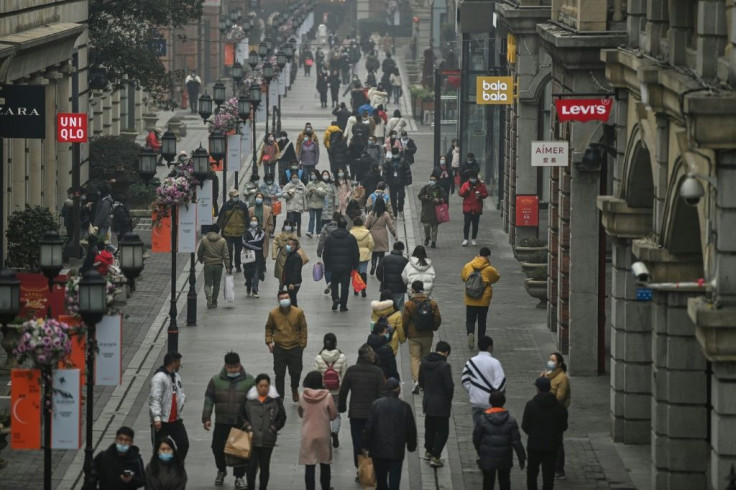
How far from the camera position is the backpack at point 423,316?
29.5 m

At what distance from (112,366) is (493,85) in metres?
22.9

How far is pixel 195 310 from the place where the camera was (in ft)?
117

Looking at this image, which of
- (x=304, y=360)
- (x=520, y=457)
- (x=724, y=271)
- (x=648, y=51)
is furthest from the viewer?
(x=304, y=360)

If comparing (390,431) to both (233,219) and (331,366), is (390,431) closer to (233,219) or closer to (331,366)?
(331,366)

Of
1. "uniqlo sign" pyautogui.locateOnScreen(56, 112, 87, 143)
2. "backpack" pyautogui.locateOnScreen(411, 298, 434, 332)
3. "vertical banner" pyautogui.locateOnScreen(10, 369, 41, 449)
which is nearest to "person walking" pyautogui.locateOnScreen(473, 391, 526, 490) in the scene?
"vertical banner" pyautogui.locateOnScreen(10, 369, 41, 449)

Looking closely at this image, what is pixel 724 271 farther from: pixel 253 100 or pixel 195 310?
pixel 253 100

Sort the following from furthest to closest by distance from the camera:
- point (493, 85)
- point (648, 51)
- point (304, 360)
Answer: point (493, 85) < point (304, 360) < point (648, 51)

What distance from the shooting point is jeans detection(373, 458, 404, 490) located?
23.6 meters

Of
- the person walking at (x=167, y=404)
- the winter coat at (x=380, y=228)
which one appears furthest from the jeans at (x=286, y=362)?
the winter coat at (x=380, y=228)

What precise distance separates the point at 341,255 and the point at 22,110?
656 centimetres

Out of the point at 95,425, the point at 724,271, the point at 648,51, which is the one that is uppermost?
the point at 648,51

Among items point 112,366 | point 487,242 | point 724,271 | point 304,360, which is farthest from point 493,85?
point 724,271

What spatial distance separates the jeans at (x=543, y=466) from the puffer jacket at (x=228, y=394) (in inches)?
137

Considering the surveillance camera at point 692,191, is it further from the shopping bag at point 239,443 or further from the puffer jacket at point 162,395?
the puffer jacket at point 162,395
